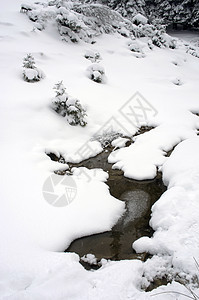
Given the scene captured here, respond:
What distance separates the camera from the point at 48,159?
3.87 metres

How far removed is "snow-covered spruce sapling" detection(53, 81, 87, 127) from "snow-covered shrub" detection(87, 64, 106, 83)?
1.93 metres

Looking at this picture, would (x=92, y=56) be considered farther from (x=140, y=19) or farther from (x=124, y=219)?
(x=124, y=219)

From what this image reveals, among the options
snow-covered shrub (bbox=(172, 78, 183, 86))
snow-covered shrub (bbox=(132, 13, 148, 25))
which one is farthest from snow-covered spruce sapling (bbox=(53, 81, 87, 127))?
snow-covered shrub (bbox=(132, 13, 148, 25))

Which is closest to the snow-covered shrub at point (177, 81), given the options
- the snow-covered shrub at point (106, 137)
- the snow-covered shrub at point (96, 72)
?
the snow-covered shrub at point (96, 72)

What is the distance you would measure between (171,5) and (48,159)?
668 inches

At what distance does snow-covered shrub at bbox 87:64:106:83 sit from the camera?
21.4 ft

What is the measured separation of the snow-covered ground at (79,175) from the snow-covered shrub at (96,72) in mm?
171

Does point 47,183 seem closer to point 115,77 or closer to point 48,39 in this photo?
point 115,77

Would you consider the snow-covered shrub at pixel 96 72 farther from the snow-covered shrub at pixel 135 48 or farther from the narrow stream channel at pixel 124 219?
the snow-covered shrub at pixel 135 48

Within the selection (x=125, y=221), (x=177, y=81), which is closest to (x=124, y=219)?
(x=125, y=221)

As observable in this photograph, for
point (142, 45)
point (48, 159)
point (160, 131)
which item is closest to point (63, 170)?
point (48, 159)

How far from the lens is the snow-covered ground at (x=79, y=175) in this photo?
2.01 meters

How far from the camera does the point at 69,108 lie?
4758 mm

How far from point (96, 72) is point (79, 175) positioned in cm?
397
